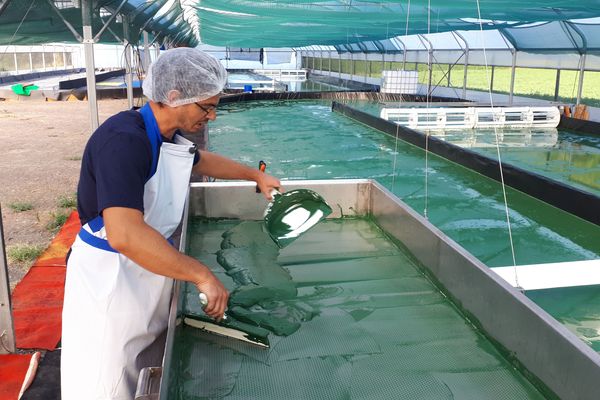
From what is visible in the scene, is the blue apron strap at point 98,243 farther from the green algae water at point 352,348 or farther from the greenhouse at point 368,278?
the green algae water at point 352,348

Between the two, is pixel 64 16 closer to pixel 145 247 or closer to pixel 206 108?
pixel 206 108

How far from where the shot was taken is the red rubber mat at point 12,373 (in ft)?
7.15

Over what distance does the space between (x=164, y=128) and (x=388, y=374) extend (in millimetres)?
1282

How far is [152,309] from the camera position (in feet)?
5.65

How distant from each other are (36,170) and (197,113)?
6039mm

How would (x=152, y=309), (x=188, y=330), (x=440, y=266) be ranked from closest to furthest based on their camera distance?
1. (x=152, y=309)
2. (x=188, y=330)
3. (x=440, y=266)

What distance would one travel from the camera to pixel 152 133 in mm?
1505

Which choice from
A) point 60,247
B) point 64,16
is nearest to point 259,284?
point 60,247

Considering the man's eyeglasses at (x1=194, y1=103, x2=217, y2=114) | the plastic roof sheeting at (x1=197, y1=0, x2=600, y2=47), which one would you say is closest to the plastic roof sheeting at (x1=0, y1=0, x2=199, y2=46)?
the plastic roof sheeting at (x1=197, y1=0, x2=600, y2=47)

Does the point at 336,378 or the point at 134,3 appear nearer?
the point at 336,378

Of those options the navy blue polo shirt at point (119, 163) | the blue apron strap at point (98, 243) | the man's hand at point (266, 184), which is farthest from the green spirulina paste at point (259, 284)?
the navy blue polo shirt at point (119, 163)

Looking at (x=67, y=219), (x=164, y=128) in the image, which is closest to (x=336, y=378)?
(x=164, y=128)

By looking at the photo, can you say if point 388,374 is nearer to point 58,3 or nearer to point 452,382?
point 452,382

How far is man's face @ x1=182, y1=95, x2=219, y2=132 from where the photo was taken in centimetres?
157
